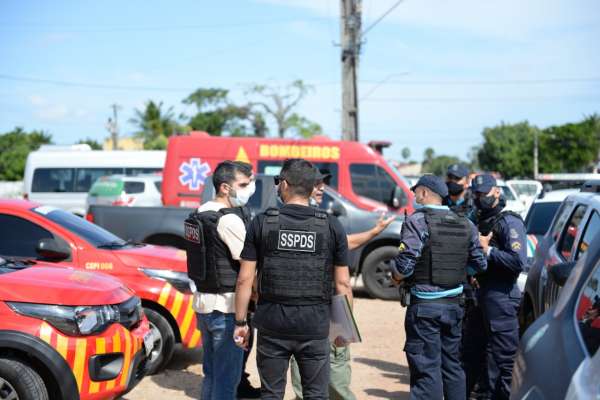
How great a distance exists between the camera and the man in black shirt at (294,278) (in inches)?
145

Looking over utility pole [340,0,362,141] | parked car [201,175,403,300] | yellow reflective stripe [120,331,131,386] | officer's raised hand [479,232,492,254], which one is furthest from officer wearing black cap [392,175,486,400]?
Result: utility pole [340,0,362,141]

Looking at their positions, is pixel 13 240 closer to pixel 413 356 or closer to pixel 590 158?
pixel 413 356

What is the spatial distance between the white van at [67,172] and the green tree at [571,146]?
4563 cm

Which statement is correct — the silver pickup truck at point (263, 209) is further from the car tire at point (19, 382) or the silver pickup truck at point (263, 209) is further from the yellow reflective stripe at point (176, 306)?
the car tire at point (19, 382)

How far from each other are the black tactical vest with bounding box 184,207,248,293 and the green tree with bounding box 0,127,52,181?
159ft

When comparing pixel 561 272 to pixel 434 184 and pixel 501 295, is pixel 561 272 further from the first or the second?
pixel 501 295

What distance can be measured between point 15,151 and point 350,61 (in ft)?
120

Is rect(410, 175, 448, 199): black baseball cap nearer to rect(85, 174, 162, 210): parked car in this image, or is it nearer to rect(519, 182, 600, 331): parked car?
rect(519, 182, 600, 331): parked car

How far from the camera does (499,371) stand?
5.14m

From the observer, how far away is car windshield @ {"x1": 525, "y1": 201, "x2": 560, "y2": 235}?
9578 millimetres

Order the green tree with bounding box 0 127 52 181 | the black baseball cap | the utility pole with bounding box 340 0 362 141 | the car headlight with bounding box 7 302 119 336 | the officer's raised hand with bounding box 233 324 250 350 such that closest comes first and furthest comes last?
the officer's raised hand with bounding box 233 324 250 350, the car headlight with bounding box 7 302 119 336, the black baseball cap, the utility pole with bounding box 340 0 362 141, the green tree with bounding box 0 127 52 181

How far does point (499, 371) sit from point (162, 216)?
18.7ft

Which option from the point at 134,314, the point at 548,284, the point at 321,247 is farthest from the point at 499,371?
the point at 134,314

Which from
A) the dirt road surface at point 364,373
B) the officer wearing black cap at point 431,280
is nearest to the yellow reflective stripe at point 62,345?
the dirt road surface at point 364,373
